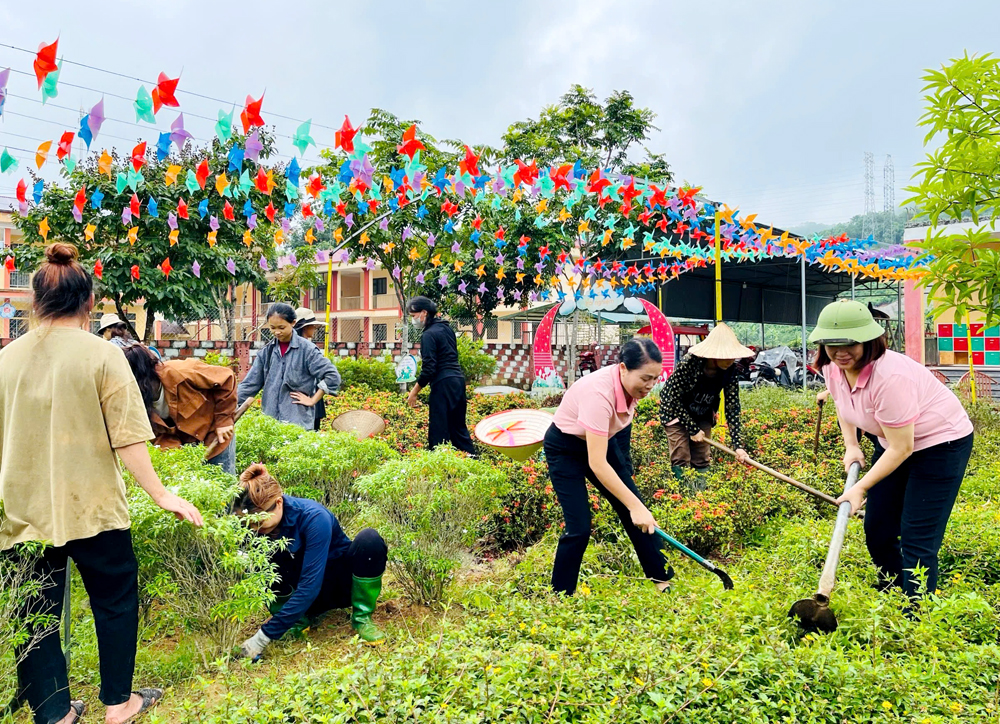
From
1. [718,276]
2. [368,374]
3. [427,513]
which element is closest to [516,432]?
[427,513]

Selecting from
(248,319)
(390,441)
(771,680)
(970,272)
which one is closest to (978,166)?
(970,272)

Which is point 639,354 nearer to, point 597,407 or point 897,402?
point 597,407

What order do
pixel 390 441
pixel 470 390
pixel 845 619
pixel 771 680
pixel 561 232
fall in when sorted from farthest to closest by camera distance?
pixel 561 232
pixel 470 390
pixel 390 441
pixel 845 619
pixel 771 680

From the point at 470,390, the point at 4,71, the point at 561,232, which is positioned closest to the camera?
the point at 4,71

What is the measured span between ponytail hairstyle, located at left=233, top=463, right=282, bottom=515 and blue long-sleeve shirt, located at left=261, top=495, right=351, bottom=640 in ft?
0.42

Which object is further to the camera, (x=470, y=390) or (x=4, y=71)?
(x=470, y=390)

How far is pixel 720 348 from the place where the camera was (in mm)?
5438

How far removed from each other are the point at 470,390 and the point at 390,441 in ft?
17.4

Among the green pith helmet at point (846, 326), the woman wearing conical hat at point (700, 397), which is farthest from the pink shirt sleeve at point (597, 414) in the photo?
the woman wearing conical hat at point (700, 397)

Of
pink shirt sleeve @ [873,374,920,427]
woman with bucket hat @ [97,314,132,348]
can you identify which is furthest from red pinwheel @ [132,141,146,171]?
pink shirt sleeve @ [873,374,920,427]

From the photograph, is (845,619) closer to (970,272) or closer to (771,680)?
(771,680)

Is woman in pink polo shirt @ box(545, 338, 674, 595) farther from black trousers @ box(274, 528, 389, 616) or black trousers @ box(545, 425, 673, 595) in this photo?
black trousers @ box(274, 528, 389, 616)

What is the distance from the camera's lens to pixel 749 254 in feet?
45.9

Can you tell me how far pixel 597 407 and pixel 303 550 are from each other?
1.42 m
